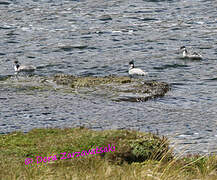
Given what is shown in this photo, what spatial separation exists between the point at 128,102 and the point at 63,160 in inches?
404

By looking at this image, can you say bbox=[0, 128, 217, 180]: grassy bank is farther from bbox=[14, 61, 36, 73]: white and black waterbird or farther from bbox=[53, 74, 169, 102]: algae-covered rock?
bbox=[14, 61, 36, 73]: white and black waterbird

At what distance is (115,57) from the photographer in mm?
30062

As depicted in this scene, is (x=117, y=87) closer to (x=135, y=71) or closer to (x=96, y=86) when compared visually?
(x=96, y=86)

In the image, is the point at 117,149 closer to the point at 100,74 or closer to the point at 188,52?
the point at 100,74

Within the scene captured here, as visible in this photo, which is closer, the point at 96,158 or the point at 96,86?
the point at 96,158

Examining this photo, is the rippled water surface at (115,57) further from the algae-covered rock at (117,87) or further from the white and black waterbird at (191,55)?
the algae-covered rock at (117,87)

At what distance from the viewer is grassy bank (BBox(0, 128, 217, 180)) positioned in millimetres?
9172

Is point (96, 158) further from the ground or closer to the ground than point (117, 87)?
further from the ground

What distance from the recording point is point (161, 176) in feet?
30.0

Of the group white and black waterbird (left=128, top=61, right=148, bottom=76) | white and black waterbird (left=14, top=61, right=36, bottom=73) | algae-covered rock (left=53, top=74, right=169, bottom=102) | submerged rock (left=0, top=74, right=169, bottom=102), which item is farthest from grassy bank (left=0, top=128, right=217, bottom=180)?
white and black waterbird (left=14, top=61, right=36, bottom=73)

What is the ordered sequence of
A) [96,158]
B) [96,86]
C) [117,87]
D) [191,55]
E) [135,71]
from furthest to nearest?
[191,55]
[135,71]
[96,86]
[117,87]
[96,158]

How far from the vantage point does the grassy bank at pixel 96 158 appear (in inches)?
361

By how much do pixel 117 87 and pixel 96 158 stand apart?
1268 cm

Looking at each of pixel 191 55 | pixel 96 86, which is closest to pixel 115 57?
pixel 191 55
